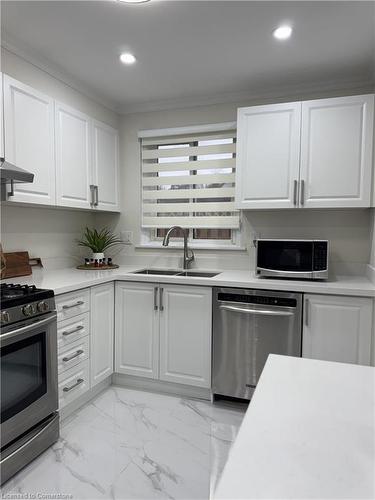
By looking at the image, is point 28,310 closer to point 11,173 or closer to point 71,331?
point 71,331

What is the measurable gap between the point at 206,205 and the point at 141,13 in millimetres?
1596

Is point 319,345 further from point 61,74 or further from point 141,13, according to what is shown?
point 61,74

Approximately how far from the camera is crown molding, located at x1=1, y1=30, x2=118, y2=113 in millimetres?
2145

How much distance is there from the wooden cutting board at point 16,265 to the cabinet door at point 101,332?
0.55 meters

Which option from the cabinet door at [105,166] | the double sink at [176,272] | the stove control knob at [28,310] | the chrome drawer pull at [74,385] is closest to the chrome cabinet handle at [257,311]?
the double sink at [176,272]

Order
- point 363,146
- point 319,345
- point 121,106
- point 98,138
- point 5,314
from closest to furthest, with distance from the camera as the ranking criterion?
point 5,314 < point 319,345 < point 363,146 < point 98,138 < point 121,106

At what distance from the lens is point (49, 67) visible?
96.0 inches

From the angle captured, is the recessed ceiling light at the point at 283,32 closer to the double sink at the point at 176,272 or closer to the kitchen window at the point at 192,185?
the kitchen window at the point at 192,185

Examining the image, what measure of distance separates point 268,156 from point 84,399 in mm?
2254

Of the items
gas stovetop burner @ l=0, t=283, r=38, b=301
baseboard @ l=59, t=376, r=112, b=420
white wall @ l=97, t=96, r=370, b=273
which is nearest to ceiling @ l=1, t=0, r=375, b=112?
white wall @ l=97, t=96, r=370, b=273

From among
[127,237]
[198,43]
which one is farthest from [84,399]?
[198,43]

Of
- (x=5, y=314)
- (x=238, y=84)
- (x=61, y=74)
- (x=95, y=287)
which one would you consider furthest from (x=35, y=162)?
(x=238, y=84)

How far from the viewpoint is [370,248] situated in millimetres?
2623

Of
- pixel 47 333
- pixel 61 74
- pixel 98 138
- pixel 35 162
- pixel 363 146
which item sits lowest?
pixel 47 333
